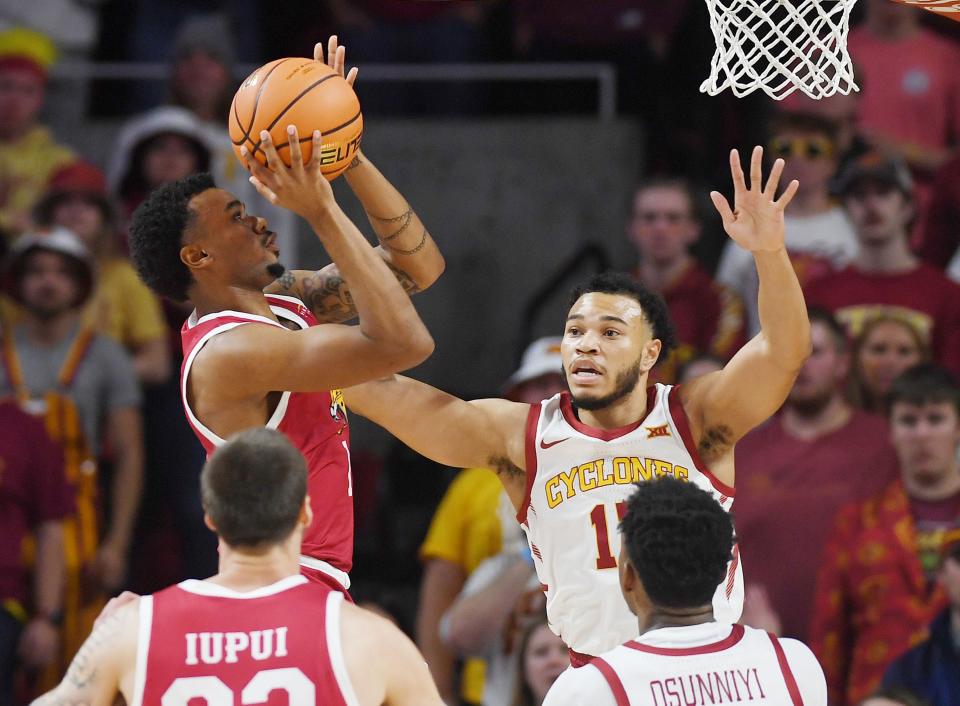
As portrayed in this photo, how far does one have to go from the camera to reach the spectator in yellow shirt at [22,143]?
896 centimetres

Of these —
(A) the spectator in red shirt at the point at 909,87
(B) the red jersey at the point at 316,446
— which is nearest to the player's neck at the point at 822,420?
(A) the spectator in red shirt at the point at 909,87

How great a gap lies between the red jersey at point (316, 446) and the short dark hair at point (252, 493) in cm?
86

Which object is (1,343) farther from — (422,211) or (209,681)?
(209,681)

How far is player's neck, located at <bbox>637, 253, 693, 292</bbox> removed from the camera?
8273 mm

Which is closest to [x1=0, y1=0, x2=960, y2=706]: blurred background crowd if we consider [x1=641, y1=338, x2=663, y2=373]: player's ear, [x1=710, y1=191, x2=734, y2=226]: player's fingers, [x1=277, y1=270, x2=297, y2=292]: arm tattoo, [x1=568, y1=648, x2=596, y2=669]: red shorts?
[x1=568, y1=648, x2=596, y2=669]: red shorts

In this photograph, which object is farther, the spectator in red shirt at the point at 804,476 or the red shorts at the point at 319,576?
the spectator in red shirt at the point at 804,476

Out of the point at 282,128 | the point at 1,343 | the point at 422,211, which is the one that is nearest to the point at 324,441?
the point at 282,128

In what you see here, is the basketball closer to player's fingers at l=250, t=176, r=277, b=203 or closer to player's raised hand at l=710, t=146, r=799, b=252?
player's fingers at l=250, t=176, r=277, b=203

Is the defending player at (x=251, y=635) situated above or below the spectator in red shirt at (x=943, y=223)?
below

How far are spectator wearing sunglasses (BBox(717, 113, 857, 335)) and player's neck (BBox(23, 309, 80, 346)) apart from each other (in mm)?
3249

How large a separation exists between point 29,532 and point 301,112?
381 cm

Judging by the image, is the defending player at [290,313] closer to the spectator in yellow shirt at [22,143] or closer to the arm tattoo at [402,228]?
the arm tattoo at [402,228]

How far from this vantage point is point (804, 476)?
7.53m

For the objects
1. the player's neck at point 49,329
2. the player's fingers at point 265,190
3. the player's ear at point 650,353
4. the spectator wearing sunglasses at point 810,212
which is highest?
the spectator wearing sunglasses at point 810,212
